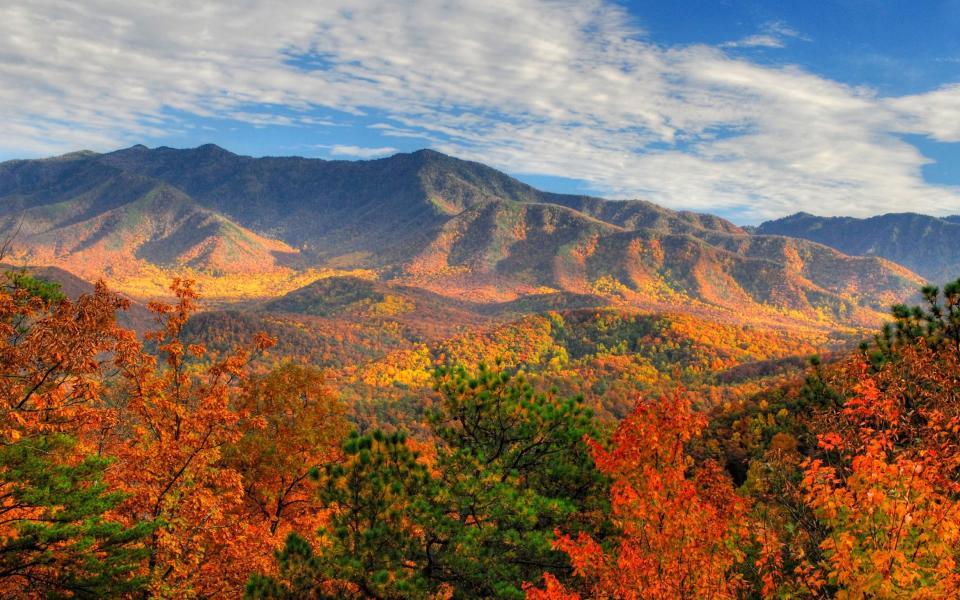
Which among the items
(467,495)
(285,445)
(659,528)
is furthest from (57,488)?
(659,528)

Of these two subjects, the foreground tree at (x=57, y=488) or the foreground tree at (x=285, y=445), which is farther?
the foreground tree at (x=285, y=445)

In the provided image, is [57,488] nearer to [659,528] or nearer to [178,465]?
[178,465]

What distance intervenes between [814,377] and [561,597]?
2187 cm

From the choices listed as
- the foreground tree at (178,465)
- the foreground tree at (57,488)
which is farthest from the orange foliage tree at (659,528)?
the foreground tree at (57,488)

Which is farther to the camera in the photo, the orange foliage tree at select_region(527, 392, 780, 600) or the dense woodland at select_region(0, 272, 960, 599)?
the orange foliage tree at select_region(527, 392, 780, 600)

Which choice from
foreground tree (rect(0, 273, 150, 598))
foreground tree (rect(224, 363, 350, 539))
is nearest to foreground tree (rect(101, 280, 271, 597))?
foreground tree (rect(0, 273, 150, 598))

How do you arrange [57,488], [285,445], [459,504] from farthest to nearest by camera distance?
[285,445] < [459,504] < [57,488]

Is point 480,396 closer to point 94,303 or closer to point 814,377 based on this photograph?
point 94,303

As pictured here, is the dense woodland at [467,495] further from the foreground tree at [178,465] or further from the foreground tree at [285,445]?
the foreground tree at [285,445]

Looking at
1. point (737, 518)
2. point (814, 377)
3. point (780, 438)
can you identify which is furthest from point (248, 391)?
point (780, 438)

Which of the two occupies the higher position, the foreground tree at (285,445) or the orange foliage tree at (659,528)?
the orange foliage tree at (659,528)

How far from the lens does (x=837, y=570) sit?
13.1 meters

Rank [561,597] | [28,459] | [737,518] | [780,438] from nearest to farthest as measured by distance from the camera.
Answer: [28,459]
[561,597]
[737,518]
[780,438]

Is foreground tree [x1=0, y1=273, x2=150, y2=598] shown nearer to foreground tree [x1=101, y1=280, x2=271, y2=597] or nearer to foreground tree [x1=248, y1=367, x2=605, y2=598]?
foreground tree [x1=101, y1=280, x2=271, y2=597]
